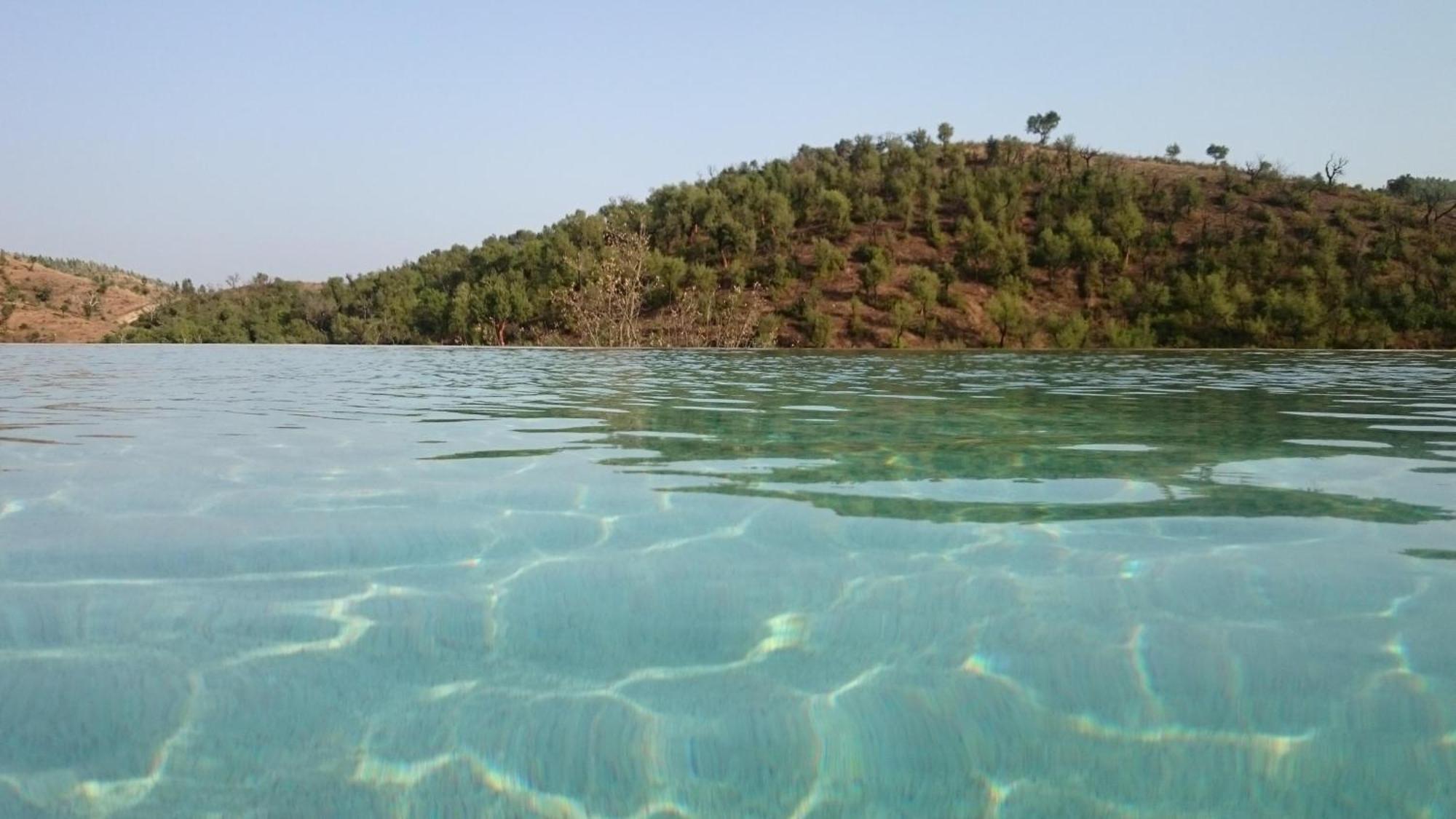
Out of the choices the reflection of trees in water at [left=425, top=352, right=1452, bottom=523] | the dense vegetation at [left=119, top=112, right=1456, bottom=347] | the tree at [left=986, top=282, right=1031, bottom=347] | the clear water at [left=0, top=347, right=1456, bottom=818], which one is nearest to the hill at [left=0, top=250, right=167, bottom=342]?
the dense vegetation at [left=119, top=112, right=1456, bottom=347]

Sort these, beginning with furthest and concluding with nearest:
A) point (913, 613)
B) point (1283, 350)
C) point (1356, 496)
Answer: point (1283, 350) < point (1356, 496) < point (913, 613)

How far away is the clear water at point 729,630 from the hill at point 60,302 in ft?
121

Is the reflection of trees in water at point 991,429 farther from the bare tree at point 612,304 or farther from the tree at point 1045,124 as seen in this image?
the tree at point 1045,124

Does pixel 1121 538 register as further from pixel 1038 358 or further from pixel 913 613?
pixel 1038 358

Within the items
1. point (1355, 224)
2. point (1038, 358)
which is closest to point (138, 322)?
point (1038, 358)

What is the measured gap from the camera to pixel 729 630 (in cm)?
212

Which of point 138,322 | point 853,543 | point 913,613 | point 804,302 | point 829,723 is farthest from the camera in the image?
point 138,322

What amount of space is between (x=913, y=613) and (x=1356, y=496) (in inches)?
88.1

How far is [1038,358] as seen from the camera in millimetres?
15602

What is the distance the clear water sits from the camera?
1.52 m

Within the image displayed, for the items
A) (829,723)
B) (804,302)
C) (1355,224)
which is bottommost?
(829,723)

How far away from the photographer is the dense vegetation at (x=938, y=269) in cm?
2319

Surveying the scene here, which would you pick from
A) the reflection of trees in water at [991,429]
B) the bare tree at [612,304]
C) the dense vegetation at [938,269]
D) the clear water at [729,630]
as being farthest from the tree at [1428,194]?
the clear water at [729,630]

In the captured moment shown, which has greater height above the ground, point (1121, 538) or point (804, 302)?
point (804, 302)
